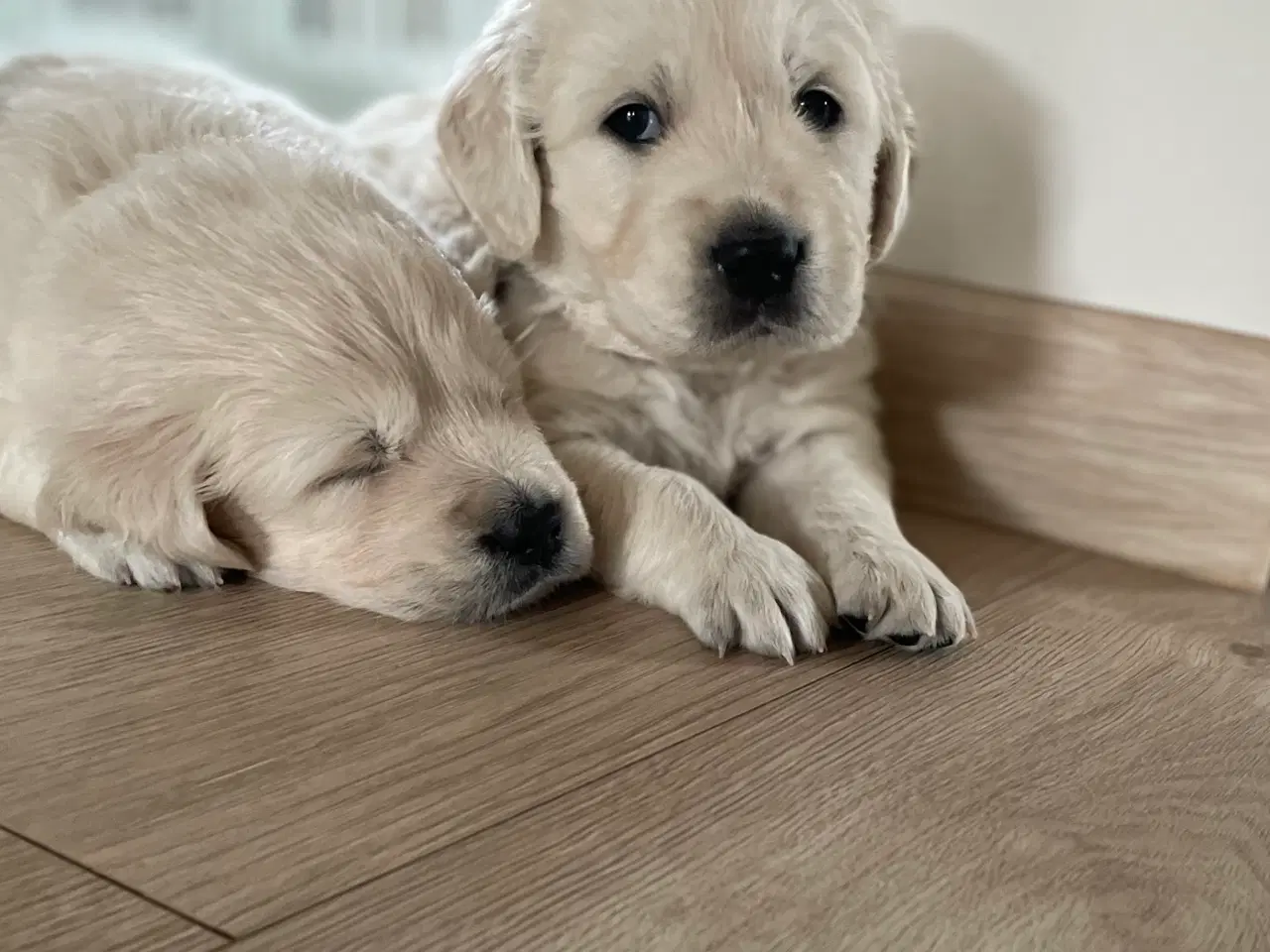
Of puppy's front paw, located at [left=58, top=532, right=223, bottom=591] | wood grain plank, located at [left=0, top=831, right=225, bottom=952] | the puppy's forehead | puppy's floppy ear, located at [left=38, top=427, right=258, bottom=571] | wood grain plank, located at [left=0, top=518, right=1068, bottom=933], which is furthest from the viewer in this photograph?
the puppy's forehead

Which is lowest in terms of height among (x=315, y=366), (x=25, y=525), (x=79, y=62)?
(x=25, y=525)

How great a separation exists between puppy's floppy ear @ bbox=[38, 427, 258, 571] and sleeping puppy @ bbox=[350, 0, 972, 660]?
A: 0.54 m

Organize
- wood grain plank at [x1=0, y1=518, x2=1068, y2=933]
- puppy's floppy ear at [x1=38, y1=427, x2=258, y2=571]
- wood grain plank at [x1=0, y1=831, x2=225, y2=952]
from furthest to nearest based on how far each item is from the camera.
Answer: puppy's floppy ear at [x1=38, y1=427, x2=258, y2=571] < wood grain plank at [x1=0, y1=518, x2=1068, y2=933] < wood grain plank at [x1=0, y1=831, x2=225, y2=952]

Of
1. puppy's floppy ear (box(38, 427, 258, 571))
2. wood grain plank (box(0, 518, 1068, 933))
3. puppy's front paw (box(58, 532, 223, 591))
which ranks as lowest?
puppy's front paw (box(58, 532, 223, 591))

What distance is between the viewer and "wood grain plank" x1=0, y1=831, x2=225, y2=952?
93 cm

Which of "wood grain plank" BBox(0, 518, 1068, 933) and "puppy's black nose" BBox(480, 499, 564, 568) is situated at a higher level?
"puppy's black nose" BBox(480, 499, 564, 568)

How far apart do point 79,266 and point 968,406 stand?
1482 millimetres

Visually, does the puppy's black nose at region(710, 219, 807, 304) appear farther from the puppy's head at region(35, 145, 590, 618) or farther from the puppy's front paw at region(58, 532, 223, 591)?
the puppy's front paw at region(58, 532, 223, 591)

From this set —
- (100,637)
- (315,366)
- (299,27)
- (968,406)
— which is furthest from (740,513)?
(299,27)

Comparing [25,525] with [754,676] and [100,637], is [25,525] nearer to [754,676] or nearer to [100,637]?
[100,637]

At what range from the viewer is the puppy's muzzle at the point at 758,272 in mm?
1610

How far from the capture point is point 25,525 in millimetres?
1816

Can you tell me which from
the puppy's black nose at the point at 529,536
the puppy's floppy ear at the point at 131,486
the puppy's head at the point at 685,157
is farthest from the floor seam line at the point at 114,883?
the puppy's head at the point at 685,157

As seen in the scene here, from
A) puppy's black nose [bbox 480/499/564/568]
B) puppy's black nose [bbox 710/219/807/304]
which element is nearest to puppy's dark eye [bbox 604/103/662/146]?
puppy's black nose [bbox 710/219/807/304]
